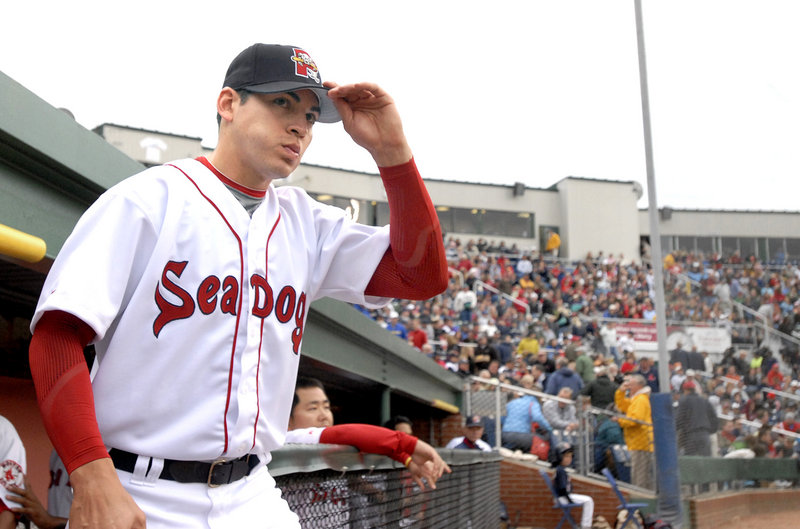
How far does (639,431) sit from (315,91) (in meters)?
11.7

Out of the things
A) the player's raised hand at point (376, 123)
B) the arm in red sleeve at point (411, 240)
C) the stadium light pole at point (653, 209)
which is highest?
the stadium light pole at point (653, 209)

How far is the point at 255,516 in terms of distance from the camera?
165cm

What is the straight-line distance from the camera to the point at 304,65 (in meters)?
1.88

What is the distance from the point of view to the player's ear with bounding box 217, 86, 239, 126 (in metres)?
1.89

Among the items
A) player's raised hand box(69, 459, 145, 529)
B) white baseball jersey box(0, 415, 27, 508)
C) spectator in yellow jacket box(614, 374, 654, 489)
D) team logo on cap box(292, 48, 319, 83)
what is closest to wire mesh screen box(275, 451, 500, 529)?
player's raised hand box(69, 459, 145, 529)

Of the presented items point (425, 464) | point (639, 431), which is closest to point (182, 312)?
point (425, 464)

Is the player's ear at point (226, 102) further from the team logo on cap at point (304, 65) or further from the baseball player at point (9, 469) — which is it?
the baseball player at point (9, 469)

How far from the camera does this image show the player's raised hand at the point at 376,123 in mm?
1852

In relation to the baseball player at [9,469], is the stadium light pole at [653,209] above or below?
above

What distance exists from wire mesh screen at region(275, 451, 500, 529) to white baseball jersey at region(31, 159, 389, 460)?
743 millimetres

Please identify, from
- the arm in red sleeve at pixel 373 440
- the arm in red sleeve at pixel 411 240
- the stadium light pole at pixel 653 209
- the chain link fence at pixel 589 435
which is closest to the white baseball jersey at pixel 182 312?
the arm in red sleeve at pixel 411 240

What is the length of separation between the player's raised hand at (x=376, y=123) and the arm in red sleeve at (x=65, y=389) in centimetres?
74

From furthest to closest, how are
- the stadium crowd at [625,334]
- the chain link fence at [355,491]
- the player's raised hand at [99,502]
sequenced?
the stadium crowd at [625,334] → the chain link fence at [355,491] → the player's raised hand at [99,502]

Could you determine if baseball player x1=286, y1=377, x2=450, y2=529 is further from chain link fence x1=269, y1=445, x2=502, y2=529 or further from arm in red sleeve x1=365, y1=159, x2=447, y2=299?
arm in red sleeve x1=365, y1=159, x2=447, y2=299
